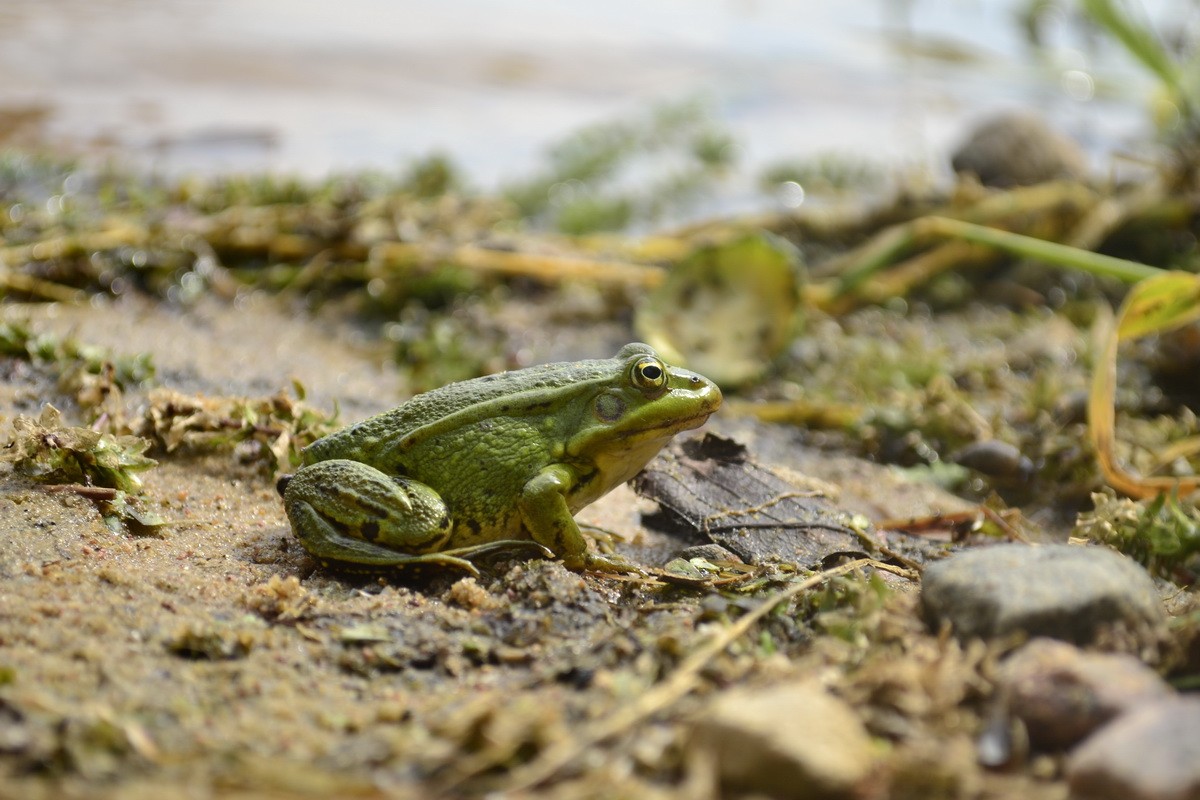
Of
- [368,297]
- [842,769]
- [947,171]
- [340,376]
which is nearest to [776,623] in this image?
[842,769]

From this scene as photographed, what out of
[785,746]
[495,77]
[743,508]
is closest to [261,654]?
[785,746]

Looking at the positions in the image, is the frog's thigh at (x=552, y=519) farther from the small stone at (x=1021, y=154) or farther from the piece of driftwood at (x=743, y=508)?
the small stone at (x=1021, y=154)

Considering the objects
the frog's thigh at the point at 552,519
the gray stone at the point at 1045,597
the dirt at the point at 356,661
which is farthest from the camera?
the frog's thigh at the point at 552,519

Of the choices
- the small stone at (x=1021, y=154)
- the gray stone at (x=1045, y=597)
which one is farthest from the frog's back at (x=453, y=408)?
the small stone at (x=1021, y=154)

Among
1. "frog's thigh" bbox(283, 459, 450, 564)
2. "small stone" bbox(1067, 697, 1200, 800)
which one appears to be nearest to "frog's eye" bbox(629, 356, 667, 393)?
"frog's thigh" bbox(283, 459, 450, 564)

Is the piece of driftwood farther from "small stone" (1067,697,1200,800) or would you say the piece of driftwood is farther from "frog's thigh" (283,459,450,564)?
"small stone" (1067,697,1200,800)

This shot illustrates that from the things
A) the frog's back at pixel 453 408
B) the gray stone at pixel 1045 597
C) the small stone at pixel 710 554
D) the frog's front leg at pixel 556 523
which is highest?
the frog's back at pixel 453 408

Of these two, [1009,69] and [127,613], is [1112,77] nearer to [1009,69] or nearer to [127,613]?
[1009,69]
